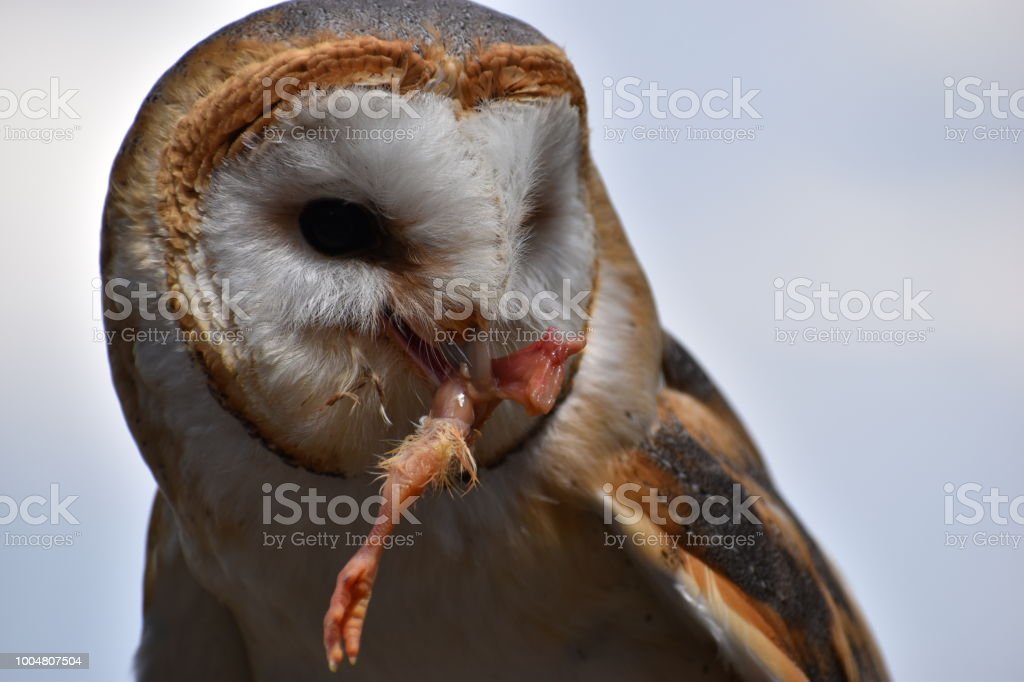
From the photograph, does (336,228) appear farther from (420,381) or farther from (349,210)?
(420,381)

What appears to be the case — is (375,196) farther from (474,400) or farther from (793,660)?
(793,660)

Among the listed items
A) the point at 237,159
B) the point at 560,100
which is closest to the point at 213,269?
the point at 237,159

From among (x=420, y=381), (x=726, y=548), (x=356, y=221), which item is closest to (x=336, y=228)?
(x=356, y=221)

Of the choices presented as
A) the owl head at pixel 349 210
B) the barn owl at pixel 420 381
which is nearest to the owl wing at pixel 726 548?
the barn owl at pixel 420 381

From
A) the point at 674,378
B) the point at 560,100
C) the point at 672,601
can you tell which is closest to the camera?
the point at 560,100

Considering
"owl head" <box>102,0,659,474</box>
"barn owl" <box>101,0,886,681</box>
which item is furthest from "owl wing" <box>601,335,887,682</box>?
"owl head" <box>102,0,659,474</box>

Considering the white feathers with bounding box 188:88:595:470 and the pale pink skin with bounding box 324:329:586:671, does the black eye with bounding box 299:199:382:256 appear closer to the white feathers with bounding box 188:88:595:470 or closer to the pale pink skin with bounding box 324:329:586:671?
the white feathers with bounding box 188:88:595:470

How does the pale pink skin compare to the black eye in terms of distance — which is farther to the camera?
the black eye
